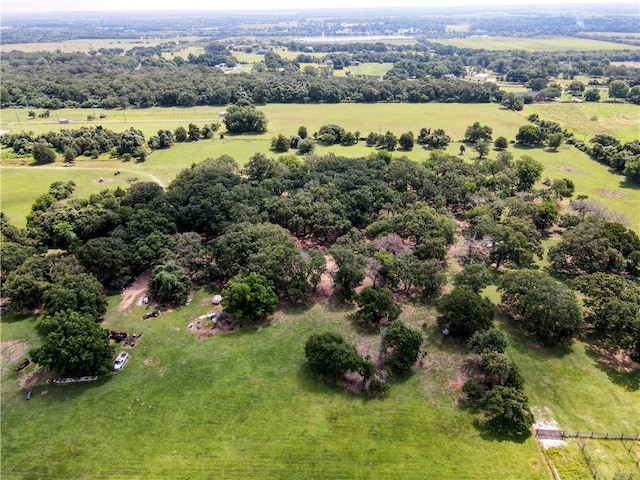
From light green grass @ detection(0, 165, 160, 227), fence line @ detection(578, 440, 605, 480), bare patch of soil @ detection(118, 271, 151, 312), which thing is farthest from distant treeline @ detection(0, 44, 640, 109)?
fence line @ detection(578, 440, 605, 480)

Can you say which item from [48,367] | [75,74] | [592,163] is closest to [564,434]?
[48,367]

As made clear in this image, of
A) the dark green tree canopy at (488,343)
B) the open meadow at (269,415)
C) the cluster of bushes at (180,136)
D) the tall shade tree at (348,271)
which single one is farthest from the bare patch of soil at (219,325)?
the cluster of bushes at (180,136)

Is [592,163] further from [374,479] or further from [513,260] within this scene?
[374,479]

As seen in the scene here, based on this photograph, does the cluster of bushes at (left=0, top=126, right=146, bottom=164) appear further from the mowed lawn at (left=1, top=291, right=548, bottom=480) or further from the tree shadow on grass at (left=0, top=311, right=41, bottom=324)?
the mowed lawn at (left=1, top=291, right=548, bottom=480)

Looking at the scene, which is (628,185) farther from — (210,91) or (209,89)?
(209,89)

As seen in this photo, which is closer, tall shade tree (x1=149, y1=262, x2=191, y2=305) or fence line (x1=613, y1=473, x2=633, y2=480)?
fence line (x1=613, y1=473, x2=633, y2=480)

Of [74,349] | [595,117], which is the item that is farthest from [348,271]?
[595,117]
